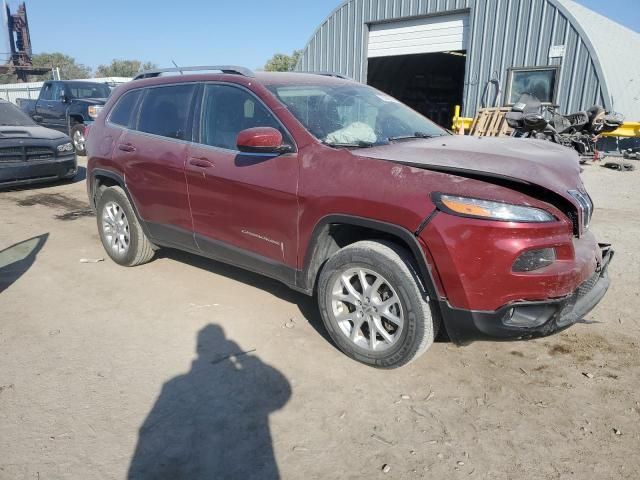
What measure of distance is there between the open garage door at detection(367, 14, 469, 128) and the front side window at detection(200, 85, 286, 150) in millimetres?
11999

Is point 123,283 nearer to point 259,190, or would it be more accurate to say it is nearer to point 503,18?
point 259,190

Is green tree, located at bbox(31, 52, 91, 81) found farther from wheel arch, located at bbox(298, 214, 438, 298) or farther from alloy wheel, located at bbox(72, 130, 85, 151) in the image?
wheel arch, located at bbox(298, 214, 438, 298)

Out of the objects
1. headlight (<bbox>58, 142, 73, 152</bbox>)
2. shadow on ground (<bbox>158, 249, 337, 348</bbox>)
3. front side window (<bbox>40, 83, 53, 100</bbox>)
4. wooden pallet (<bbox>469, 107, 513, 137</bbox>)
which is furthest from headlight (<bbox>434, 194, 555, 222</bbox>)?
front side window (<bbox>40, 83, 53, 100</bbox>)

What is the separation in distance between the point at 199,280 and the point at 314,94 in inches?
80.4

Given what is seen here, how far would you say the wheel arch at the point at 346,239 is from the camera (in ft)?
8.69

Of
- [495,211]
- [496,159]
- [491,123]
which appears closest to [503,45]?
[491,123]

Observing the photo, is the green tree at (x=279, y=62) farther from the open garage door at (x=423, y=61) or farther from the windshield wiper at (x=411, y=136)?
the windshield wiper at (x=411, y=136)

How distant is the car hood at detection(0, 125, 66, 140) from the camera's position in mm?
8195

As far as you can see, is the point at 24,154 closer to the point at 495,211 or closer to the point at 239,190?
the point at 239,190

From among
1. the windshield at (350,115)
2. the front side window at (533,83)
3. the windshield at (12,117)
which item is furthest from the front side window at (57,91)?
the front side window at (533,83)

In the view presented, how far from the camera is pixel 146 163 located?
13.7 ft

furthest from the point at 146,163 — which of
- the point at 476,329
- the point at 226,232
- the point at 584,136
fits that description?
the point at 584,136

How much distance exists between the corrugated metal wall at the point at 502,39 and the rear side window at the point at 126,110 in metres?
10.9

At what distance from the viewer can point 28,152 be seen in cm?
841
